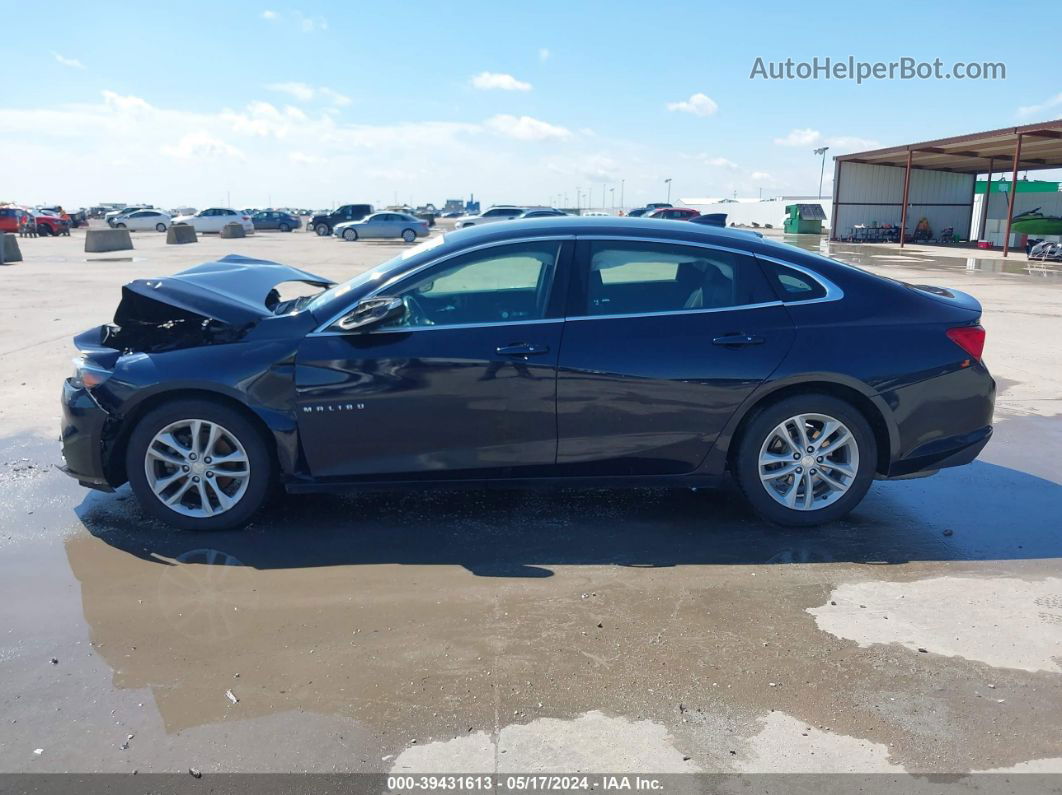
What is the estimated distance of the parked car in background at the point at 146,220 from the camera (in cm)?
5334

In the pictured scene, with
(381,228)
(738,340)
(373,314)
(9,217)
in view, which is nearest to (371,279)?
(373,314)

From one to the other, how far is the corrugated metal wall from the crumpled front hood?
43.6 meters

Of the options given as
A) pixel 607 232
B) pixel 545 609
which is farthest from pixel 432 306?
pixel 545 609

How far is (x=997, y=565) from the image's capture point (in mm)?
4375

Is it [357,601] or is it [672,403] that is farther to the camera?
[672,403]

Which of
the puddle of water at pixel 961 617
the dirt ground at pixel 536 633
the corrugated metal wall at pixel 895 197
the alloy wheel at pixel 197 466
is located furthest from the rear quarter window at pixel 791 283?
the corrugated metal wall at pixel 895 197

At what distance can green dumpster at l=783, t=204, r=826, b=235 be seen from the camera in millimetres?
51188

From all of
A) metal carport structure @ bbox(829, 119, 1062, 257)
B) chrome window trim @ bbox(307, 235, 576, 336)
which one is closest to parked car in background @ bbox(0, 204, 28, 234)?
metal carport structure @ bbox(829, 119, 1062, 257)

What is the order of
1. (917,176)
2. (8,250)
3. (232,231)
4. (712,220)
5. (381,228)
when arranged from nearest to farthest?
(712,220) < (8,250) < (381,228) < (232,231) < (917,176)

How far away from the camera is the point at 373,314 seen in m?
4.49

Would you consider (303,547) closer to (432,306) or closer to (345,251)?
(432,306)

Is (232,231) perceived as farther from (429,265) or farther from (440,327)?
(440,327)

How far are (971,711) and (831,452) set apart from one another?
1.83m

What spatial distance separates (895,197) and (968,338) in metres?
45.4
